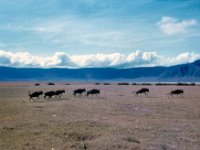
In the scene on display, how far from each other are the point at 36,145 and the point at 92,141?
2.24 m

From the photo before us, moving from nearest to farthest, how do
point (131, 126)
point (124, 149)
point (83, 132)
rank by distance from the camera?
point (124, 149)
point (83, 132)
point (131, 126)

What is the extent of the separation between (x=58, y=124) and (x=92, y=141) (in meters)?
4.84

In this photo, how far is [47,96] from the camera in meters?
45.9

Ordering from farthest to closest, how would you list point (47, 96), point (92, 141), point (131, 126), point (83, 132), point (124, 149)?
point (47, 96) < point (131, 126) < point (83, 132) < point (92, 141) < point (124, 149)

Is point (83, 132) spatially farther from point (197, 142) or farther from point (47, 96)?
point (47, 96)

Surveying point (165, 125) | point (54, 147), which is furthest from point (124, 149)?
point (165, 125)

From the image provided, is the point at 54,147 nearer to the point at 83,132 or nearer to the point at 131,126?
the point at 83,132

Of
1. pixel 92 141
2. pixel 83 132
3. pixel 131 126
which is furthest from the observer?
pixel 131 126

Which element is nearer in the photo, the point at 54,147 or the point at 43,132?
the point at 54,147

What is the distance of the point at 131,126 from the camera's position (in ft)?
62.6

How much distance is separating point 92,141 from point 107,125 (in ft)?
13.6

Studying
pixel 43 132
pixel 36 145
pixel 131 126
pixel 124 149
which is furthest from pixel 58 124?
pixel 124 149

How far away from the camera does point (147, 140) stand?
15.5 m

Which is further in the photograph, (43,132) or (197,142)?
(43,132)
